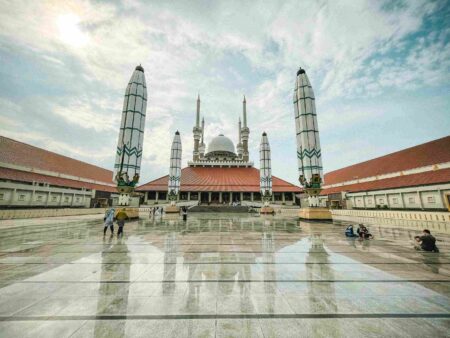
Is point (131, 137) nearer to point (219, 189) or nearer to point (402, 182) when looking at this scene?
point (219, 189)

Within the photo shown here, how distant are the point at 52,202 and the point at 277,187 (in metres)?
37.5

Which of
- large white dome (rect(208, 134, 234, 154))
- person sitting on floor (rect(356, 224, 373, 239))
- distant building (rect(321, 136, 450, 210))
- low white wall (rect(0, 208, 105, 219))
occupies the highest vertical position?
large white dome (rect(208, 134, 234, 154))

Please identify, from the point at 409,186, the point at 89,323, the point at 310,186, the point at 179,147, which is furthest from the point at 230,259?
the point at 409,186

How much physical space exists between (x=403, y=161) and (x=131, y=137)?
34576 mm

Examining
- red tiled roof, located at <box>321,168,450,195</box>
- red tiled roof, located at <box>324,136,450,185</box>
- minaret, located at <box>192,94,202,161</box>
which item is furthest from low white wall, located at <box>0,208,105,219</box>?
red tiled roof, located at <box>324,136,450,185</box>

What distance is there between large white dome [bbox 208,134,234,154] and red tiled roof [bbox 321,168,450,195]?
3261 cm

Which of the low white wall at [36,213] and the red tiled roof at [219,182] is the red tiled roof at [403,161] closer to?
the red tiled roof at [219,182]

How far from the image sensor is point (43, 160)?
3048 centimetres

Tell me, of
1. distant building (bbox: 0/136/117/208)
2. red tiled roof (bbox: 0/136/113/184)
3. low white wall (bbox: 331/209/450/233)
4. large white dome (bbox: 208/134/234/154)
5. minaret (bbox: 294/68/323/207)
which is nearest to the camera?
low white wall (bbox: 331/209/450/233)

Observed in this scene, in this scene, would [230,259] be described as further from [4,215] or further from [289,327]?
[4,215]

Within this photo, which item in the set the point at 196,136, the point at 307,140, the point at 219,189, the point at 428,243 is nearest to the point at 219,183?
the point at 219,189

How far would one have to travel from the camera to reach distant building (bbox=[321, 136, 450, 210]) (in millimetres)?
20766

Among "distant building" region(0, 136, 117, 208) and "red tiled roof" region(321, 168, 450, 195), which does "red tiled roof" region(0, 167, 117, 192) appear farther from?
"red tiled roof" region(321, 168, 450, 195)

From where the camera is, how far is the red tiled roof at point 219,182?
39.3 m
